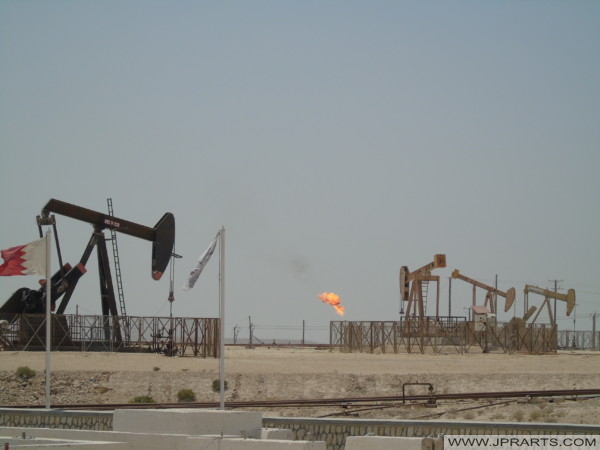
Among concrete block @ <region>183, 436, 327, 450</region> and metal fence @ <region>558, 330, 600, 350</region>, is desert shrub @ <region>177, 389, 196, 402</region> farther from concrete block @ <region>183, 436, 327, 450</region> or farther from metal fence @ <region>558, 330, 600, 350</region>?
metal fence @ <region>558, 330, 600, 350</region>

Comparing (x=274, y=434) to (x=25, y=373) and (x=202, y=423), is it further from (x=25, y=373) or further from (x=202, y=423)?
(x=25, y=373)

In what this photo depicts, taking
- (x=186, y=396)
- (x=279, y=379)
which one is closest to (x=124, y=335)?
(x=279, y=379)

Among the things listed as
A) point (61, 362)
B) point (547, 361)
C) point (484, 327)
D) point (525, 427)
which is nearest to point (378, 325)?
point (484, 327)

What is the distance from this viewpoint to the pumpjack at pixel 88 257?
4116 centimetres

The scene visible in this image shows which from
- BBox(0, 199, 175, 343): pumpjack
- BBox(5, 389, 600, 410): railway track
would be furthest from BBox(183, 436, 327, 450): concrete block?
BBox(0, 199, 175, 343): pumpjack

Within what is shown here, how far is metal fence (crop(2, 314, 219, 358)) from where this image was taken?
40.7 metres

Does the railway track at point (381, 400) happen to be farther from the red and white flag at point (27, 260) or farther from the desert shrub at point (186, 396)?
the red and white flag at point (27, 260)

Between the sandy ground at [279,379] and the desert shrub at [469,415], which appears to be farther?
the sandy ground at [279,379]

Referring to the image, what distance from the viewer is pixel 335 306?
54.8 meters

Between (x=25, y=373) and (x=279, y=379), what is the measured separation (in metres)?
8.28

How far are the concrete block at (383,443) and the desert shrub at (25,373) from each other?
20656 mm

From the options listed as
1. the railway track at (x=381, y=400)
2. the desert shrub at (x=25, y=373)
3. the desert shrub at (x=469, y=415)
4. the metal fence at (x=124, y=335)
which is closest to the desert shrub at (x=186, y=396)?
the railway track at (x=381, y=400)

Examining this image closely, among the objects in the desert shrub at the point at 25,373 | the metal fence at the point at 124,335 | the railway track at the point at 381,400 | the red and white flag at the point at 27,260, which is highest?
the red and white flag at the point at 27,260

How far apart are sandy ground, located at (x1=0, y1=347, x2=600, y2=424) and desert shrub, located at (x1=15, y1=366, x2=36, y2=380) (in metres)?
0.19
